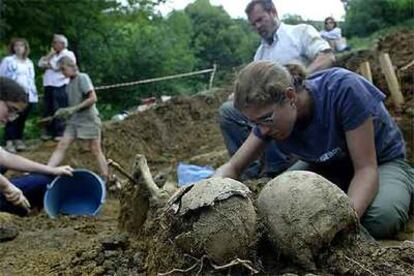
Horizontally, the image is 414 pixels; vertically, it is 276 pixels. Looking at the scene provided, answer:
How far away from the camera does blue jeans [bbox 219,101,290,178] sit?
160 inches

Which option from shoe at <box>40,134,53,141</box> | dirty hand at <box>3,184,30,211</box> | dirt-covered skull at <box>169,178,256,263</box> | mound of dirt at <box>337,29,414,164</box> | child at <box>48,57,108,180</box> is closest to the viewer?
dirt-covered skull at <box>169,178,256,263</box>

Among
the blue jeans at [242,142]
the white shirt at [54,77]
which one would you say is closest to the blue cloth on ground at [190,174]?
the blue jeans at [242,142]

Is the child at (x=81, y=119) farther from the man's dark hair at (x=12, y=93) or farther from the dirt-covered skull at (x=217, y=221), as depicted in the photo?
the dirt-covered skull at (x=217, y=221)

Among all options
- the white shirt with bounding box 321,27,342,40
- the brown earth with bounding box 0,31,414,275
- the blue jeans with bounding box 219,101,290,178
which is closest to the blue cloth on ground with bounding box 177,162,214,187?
the brown earth with bounding box 0,31,414,275

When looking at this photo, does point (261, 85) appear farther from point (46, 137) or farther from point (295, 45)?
point (46, 137)

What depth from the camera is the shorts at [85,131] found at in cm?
672

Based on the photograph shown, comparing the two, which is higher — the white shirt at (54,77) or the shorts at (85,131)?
the white shirt at (54,77)

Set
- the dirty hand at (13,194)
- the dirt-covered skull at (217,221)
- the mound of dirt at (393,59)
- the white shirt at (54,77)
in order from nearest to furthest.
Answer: the dirt-covered skull at (217,221) < the dirty hand at (13,194) < the white shirt at (54,77) < the mound of dirt at (393,59)

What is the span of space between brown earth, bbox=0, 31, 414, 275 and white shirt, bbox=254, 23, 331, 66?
1.55m

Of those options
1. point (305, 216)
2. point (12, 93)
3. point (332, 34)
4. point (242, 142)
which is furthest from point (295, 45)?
point (332, 34)

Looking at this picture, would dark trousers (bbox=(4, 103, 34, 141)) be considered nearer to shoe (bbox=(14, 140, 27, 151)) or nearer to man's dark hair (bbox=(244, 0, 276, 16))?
shoe (bbox=(14, 140, 27, 151))

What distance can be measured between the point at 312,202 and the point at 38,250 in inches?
71.2

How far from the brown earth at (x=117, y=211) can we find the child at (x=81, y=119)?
0.63m

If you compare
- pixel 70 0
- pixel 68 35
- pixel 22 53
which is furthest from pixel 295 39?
pixel 68 35
